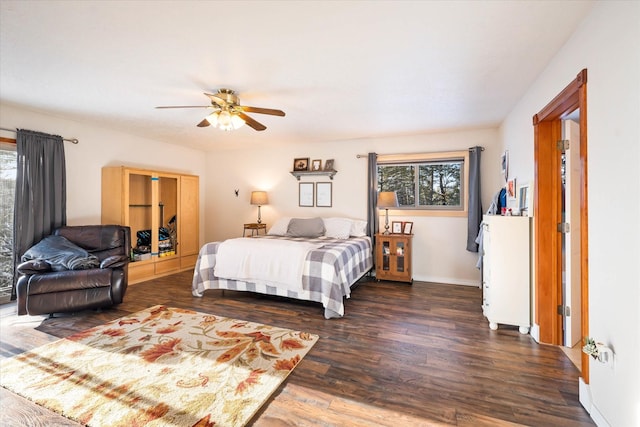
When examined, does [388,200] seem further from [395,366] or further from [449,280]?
[395,366]

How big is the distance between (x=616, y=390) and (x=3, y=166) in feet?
19.2

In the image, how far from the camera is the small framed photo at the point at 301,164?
17.0 ft

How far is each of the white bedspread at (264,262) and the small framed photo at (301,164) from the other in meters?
2.10

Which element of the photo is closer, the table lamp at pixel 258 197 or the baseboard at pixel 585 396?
the baseboard at pixel 585 396

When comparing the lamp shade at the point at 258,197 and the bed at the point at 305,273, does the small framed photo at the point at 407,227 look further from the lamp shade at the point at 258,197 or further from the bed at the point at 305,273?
the lamp shade at the point at 258,197

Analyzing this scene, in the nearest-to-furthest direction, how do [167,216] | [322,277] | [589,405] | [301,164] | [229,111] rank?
[589,405] < [229,111] < [322,277] < [167,216] < [301,164]

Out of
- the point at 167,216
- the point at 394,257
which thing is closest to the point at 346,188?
the point at 394,257

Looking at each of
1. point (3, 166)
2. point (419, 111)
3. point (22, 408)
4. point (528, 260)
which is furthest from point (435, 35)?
point (3, 166)

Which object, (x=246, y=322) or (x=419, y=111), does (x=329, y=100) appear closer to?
(x=419, y=111)

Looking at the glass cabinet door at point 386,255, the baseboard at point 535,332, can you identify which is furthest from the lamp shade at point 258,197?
the baseboard at point 535,332

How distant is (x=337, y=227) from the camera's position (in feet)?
15.1

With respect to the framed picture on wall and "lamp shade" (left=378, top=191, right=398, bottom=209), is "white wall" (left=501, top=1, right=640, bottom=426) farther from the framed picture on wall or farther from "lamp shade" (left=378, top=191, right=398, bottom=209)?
"lamp shade" (left=378, top=191, right=398, bottom=209)

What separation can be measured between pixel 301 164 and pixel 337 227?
1.46 meters

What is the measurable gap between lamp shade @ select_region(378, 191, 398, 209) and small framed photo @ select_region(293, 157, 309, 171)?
5.22 feet
